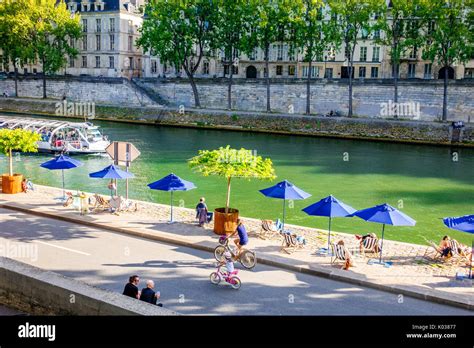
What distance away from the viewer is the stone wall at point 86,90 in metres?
83.8

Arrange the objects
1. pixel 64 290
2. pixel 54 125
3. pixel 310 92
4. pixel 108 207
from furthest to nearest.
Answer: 1. pixel 310 92
2. pixel 54 125
3. pixel 108 207
4. pixel 64 290

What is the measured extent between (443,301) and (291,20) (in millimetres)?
53981

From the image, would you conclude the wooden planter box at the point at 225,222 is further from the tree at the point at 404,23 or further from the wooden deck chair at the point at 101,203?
the tree at the point at 404,23

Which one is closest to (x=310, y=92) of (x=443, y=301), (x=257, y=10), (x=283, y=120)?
(x=283, y=120)

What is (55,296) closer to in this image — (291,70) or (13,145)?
(13,145)

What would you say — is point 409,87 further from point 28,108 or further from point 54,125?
point 28,108

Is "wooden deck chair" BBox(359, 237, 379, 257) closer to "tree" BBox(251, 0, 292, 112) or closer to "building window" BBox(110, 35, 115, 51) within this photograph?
"tree" BBox(251, 0, 292, 112)

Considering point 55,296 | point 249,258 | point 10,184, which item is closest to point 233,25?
point 10,184

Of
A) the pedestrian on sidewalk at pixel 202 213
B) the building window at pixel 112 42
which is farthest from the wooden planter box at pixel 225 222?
the building window at pixel 112 42

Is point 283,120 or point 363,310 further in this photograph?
point 283,120

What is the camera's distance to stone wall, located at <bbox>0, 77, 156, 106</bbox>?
83.8 metres

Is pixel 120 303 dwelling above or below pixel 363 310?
above

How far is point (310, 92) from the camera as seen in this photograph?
2904 inches
